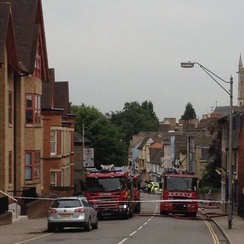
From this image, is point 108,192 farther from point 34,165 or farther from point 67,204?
point 67,204

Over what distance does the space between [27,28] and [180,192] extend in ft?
46.4

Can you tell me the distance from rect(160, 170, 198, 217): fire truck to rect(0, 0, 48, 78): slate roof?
39.2 feet

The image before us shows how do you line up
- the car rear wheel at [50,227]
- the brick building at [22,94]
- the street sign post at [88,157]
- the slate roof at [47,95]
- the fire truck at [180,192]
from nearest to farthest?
1. the car rear wheel at [50,227]
2. the brick building at [22,94]
3. the fire truck at [180,192]
4. the slate roof at [47,95]
5. the street sign post at [88,157]

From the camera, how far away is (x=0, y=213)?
30.8 meters

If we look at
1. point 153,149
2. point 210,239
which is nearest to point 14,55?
point 210,239

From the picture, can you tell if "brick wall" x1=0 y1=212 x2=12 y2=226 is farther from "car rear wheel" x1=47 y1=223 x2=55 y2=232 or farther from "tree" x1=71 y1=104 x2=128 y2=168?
"tree" x1=71 y1=104 x2=128 y2=168

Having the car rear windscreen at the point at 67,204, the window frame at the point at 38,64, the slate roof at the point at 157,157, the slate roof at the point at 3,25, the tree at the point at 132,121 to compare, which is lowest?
the slate roof at the point at 157,157

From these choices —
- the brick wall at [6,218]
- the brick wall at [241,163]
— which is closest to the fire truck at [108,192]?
the brick wall at [6,218]

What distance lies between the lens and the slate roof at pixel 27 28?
130ft

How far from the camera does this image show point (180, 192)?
4369cm

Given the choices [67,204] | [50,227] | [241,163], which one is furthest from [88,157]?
[67,204]

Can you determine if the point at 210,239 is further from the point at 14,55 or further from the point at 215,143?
the point at 215,143

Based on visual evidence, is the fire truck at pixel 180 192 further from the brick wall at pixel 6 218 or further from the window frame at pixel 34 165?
the brick wall at pixel 6 218

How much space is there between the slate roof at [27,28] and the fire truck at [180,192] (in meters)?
11.9
